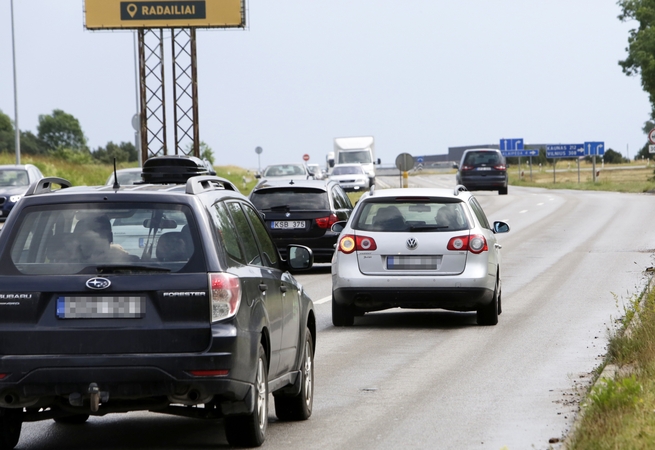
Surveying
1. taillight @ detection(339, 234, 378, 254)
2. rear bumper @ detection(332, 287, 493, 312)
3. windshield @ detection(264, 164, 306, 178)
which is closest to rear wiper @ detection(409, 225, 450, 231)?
taillight @ detection(339, 234, 378, 254)

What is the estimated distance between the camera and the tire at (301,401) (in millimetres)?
8555

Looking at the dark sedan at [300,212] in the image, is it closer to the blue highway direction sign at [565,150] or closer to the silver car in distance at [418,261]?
the silver car in distance at [418,261]

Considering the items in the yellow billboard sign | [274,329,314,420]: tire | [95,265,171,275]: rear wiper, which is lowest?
[274,329,314,420]: tire

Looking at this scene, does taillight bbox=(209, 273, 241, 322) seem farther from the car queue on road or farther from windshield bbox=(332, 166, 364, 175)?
windshield bbox=(332, 166, 364, 175)

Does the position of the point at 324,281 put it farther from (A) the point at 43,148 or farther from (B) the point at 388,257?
(A) the point at 43,148

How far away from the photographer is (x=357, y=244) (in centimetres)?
1440

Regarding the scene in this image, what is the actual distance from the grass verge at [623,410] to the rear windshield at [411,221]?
4.42m

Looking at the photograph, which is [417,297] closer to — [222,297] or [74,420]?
[74,420]

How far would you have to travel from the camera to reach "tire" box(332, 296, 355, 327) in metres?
14.7

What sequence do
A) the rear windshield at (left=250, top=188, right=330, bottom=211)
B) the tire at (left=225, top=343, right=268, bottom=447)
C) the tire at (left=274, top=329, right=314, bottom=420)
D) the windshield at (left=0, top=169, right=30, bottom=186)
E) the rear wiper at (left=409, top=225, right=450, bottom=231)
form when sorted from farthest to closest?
the windshield at (left=0, top=169, right=30, bottom=186) < the rear windshield at (left=250, top=188, right=330, bottom=211) < the rear wiper at (left=409, top=225, right=450, bottom=231) < the tire at (left=274, top=329, right=314, bottom=420) < the tire at (left=225, top=343, right=268, bottom=447)

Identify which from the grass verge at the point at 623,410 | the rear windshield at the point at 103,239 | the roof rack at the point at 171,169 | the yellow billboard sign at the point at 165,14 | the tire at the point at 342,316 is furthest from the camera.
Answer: the yellow billboard sign at the point at 165,14

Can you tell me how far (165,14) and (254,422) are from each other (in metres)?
45.0

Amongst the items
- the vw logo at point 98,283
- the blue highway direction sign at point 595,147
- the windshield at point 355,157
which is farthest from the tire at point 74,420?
the blue highway direction sign at point 595,147

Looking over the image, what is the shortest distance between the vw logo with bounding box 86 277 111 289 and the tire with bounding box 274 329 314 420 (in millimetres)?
2059
